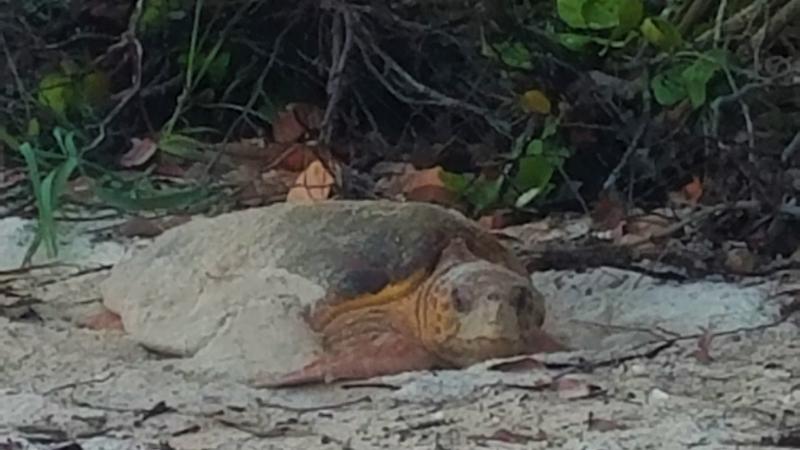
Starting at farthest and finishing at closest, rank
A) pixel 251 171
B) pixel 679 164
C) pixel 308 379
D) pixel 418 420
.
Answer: pixel 251 171 → pixel 679 164 → pixel 308 379 → pixel 418 420

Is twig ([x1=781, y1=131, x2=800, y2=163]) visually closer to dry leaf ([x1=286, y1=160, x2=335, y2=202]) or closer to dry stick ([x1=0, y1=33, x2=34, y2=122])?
dry leaf ([x1=286, y1=160, x2=335, y2=202])

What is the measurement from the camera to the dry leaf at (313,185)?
3652 mm

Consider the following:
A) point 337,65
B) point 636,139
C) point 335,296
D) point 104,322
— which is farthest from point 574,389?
point 337,65

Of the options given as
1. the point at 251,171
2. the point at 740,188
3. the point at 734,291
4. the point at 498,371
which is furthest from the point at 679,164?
the point at 498,371

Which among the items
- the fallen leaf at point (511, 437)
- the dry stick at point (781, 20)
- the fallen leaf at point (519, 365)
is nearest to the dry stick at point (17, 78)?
the dry stick at point (781, 20)

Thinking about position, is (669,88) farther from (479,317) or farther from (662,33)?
(479,317)

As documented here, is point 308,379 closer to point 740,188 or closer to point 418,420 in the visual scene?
point 418,420

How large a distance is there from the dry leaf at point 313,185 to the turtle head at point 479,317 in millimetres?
1083

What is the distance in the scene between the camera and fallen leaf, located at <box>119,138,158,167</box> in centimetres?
404

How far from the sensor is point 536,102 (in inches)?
147

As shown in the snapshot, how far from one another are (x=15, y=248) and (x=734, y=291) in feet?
4.53

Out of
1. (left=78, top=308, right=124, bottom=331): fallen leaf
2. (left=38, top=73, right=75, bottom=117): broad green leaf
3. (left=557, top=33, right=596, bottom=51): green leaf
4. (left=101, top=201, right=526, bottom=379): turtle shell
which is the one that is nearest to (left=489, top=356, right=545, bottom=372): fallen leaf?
(left=101, top=201, right=526, bottom=379): turtle shell

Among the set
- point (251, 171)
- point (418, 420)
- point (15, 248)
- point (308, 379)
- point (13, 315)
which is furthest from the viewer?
point (251, 171)

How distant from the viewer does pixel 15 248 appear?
3.41 meters
